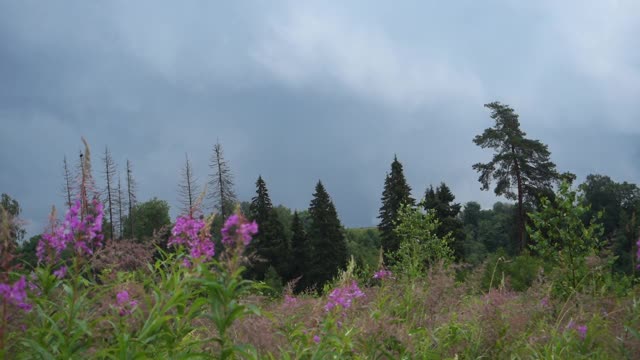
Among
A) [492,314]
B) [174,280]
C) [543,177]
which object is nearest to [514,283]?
[492,314]

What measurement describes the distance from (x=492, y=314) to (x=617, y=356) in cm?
124

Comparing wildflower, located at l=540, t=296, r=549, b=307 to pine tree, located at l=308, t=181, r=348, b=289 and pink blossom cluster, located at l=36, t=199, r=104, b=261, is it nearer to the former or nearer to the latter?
pink blossom cluster, located at l=36, t=199, r=104, b=261

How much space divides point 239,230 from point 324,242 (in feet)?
143

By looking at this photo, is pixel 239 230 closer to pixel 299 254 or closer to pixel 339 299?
pixel 339 299

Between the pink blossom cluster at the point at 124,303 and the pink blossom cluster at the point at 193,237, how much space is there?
1.78ft

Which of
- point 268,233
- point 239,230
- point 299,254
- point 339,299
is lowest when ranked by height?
point 339,299

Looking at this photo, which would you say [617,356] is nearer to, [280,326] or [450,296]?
[450,296]

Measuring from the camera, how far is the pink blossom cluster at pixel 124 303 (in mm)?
3959


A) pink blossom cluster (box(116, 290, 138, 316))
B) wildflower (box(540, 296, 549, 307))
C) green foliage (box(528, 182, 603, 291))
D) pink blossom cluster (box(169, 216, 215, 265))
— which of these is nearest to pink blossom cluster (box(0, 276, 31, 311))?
pink blossom cluster (box(116, 290, 138, 316))

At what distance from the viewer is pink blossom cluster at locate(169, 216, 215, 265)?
4.13 metres

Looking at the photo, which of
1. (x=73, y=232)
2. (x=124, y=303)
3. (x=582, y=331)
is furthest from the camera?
(x=582, y=331)

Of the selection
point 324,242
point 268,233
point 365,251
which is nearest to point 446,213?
point 324,242

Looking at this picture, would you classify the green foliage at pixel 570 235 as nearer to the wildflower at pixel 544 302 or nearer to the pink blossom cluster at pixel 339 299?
the wildflower at pixel 544 302

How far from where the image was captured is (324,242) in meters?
46.6
